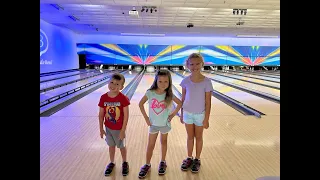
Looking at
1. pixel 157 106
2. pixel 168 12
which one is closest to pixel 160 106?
pixel 157 106

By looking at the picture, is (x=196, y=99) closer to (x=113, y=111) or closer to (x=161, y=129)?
(x=161, y=129)

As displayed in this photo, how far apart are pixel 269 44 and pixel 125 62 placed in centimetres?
1087

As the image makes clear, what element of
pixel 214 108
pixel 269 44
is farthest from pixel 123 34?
pixel 214 108

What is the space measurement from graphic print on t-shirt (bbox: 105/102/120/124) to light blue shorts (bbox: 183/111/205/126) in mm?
623

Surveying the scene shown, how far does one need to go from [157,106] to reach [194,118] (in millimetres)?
372

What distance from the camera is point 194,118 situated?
260 centimetres

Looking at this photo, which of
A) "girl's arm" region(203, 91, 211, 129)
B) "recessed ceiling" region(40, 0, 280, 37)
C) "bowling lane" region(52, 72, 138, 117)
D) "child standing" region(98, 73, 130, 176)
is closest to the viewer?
"child standing" region(98, 73, 130, 176)

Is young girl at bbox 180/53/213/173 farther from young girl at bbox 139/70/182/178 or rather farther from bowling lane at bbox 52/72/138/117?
bowling lane at bbox 52/72/138/117

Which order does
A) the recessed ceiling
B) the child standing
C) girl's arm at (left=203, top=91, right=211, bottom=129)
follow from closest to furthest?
the child standing
girl's arm at (left=203, top=91, right=211, bottom=129)
the recessed ceiling

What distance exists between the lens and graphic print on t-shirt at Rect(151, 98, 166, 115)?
8.10ft

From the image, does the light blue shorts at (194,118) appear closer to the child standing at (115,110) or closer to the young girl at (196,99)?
the young girl at (196,99)

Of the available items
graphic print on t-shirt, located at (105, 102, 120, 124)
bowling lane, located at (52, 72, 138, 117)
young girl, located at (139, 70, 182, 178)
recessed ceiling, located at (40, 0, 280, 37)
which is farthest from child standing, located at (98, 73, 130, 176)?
recessed ceiling, located at (40, 0, 280, 37)
